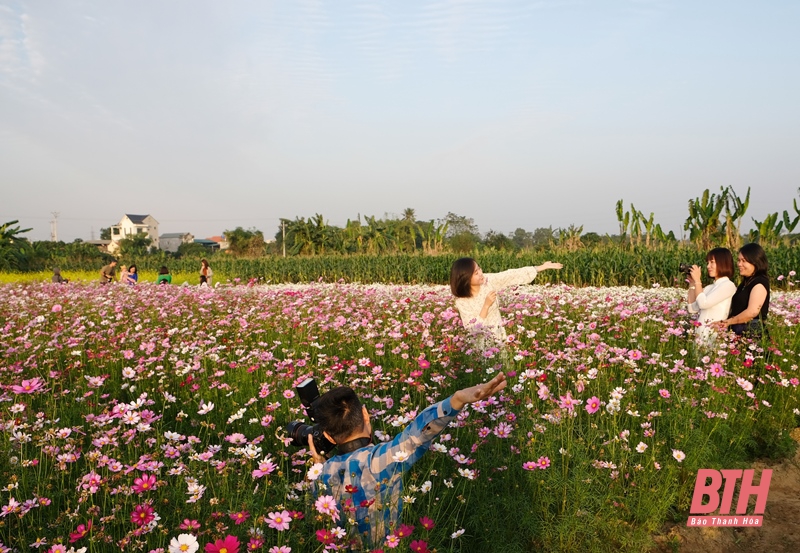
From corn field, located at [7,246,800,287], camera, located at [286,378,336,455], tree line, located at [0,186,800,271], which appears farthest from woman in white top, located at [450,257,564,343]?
tree line, located at [0,186,800,271]

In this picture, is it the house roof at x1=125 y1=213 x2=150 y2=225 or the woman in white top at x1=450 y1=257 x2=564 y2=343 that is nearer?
the woman in white top at x1=450 y1=257 x2=564 y2=343

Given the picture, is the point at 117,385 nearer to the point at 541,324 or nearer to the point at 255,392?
the point at 255,392

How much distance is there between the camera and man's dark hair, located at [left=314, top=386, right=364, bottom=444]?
238 centimetres

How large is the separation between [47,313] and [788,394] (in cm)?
778

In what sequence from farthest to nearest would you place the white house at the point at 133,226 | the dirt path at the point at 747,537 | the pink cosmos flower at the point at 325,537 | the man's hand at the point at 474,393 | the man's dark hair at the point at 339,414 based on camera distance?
the white house at the point at 133,226 < the dirt path at the point at 747,537 < the man's dark hair at the point at 339,414 < the man's hand at the point at 474,393 < the pink cosmos flower at the point at 325,537

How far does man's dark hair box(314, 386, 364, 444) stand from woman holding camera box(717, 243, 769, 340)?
3.56 m

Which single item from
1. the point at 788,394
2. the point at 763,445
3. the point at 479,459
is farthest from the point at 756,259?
the point at 479,459

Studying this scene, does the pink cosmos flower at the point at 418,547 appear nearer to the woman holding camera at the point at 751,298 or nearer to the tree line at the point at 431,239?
the woman holding camera at the point at 751,298

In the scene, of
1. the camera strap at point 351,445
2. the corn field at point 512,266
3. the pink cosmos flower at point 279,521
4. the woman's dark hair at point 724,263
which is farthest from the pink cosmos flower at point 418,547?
the corn field at point 512,266

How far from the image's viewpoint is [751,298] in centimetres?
479

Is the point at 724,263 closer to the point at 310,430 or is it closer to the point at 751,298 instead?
the point at 751,298

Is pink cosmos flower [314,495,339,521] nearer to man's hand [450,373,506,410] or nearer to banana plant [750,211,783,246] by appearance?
man's hand [450,373,506,410]

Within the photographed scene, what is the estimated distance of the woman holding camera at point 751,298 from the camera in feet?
15.6
